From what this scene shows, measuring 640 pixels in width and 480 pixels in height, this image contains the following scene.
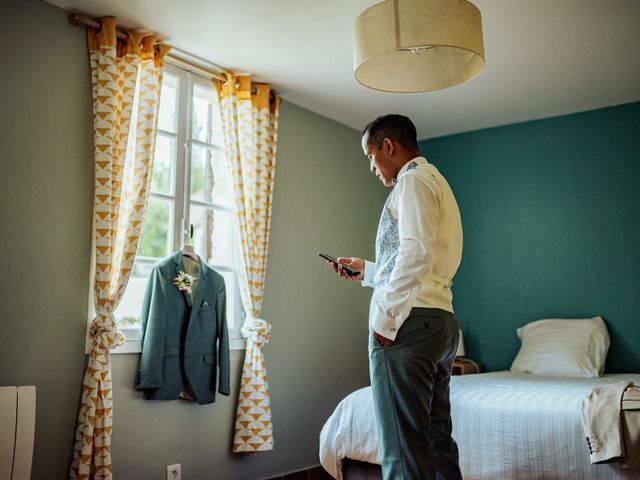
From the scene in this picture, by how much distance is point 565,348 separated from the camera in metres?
4.50

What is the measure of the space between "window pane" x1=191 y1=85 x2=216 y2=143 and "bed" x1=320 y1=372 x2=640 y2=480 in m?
1.92

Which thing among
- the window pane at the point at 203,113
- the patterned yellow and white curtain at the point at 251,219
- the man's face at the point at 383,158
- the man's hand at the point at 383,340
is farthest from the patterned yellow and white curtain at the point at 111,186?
the man's hand at the point at 383,340

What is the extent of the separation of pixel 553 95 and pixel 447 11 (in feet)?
8.34

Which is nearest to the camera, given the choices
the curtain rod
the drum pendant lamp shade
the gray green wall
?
the drum pendant lamp shade

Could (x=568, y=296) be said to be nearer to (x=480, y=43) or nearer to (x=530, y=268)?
(x=530, y=268)

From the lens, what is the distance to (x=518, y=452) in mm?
2857

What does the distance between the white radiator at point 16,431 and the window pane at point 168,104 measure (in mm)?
1784

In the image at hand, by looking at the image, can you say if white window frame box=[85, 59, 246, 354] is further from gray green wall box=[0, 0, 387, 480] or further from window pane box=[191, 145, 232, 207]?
gray green wall box=[0, 0, 387, 480]

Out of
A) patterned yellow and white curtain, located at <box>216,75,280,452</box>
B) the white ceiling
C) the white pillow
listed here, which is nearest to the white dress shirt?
the white ceiling

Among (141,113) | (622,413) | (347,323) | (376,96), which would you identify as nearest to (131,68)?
(141,113)

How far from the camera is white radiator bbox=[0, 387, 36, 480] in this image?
2578 millimetres

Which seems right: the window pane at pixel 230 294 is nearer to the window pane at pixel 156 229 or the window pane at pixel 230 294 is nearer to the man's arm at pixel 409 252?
the window pane at pixel 156 229

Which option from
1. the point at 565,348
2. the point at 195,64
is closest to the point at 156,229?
the point at 195,64

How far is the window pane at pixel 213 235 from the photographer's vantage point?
4.01 metres
